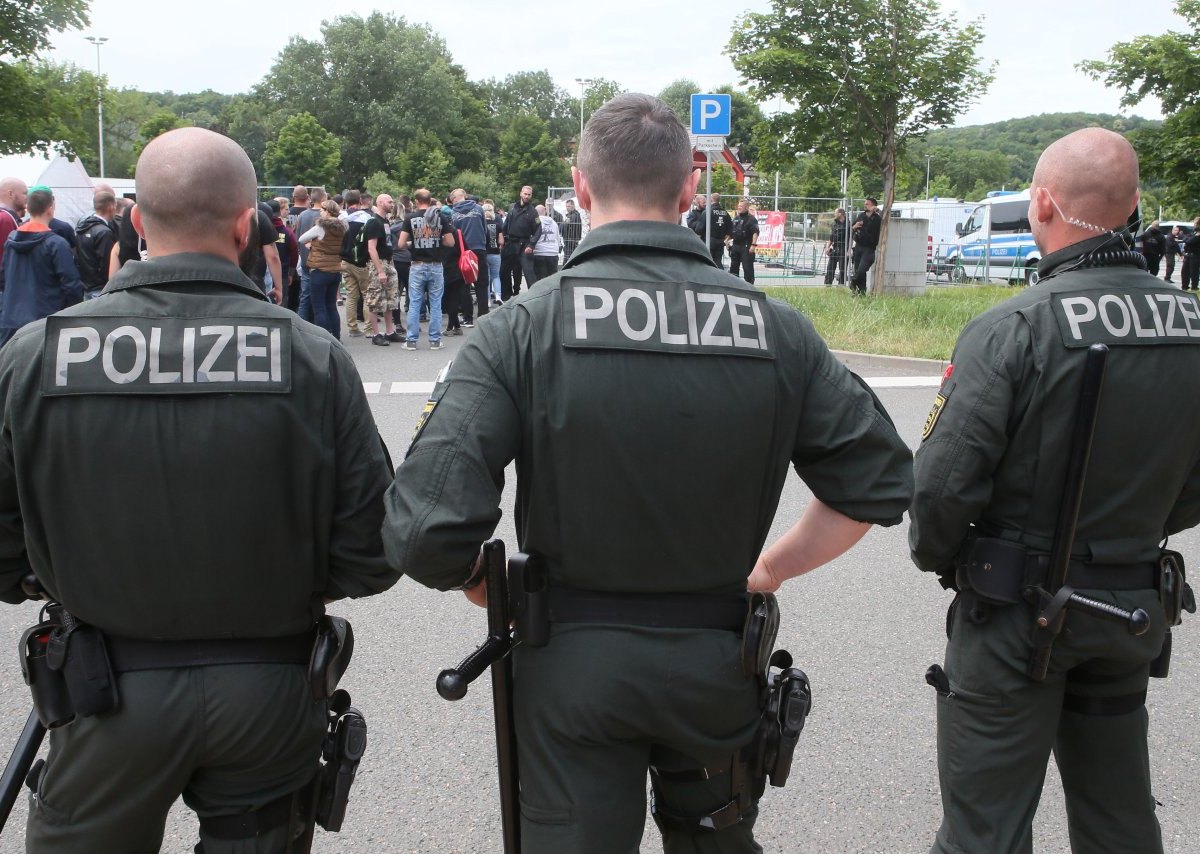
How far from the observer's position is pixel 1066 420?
2.26 m

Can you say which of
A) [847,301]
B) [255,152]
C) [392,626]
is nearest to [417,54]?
[255,152]

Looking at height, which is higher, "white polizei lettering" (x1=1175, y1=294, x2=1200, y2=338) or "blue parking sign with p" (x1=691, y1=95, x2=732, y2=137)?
"blue parking sign with p" (x1=691, y1=95, x2=732, y2=137)

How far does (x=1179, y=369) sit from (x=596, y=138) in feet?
4.50

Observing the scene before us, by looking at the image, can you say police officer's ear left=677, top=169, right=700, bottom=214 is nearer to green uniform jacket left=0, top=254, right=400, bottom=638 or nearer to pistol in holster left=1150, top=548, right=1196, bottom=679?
green uniform jacket left=0, top=254, right=400, bottom=638

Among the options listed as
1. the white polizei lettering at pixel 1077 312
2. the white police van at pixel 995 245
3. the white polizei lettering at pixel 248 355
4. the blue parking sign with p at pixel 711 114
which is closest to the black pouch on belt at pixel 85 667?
the white polizei lettering at pixel 248 355

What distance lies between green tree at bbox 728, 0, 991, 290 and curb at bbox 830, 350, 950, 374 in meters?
6.62

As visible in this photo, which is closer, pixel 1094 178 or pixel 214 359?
pixel 214 359

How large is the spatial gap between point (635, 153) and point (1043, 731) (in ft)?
4.96

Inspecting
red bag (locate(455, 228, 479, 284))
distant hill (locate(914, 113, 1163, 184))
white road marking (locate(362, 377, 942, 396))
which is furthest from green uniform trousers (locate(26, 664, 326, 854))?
distant hill (locate(914, 113, 1163, 184))

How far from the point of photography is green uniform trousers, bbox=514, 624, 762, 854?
182 centimetres

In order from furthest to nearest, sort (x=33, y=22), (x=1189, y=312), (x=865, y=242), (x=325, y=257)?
(x=33, y=22) → (x=865, y=242) → (x=325, y=257) → (x=1189, y=312)

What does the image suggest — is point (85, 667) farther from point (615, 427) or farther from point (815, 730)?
point (815, 730)

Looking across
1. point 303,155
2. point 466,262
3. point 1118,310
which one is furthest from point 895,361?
point 303,155

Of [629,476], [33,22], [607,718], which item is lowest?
[607,718]
